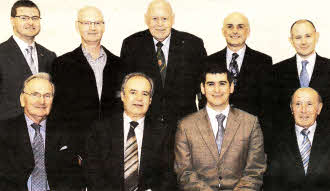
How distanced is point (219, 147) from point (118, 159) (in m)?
0.84

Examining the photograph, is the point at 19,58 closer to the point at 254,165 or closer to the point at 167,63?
the point at 167,63

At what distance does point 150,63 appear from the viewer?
4504 mm

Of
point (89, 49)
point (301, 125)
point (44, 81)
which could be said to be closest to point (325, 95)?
point (301, 125)

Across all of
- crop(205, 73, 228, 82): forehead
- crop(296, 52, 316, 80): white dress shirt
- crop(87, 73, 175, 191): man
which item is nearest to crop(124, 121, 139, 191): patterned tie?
crop(87, 73, 175, 191): man

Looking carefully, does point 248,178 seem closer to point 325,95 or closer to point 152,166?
point 152,166

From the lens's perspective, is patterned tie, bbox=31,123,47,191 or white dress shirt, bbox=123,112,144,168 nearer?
patterned tie, bbox=31,123,47,191

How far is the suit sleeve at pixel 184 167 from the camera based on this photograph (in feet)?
12.5

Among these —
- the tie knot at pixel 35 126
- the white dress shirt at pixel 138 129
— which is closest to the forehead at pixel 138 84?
the white dress shirt at pixel 138 129

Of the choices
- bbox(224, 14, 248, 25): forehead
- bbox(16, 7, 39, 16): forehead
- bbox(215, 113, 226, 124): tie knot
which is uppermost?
bbox(16, 7, 39, 16): forehead

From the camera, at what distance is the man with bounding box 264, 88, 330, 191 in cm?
396

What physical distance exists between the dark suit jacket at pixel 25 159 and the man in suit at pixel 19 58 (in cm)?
67

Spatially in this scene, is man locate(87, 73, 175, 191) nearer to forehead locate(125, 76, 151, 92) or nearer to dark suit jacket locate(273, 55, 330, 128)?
forehead locate(125, 76, 151, 92)

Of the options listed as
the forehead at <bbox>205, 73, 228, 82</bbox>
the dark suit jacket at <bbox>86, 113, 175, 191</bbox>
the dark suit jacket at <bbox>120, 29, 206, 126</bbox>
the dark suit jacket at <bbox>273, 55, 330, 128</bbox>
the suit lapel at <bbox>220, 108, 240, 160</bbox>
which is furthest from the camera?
the dark suit jacket at <bbox>120, 29, 206, 126</bbox>

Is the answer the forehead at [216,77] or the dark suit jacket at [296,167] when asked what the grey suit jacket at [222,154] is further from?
the forehead at [216,77]
